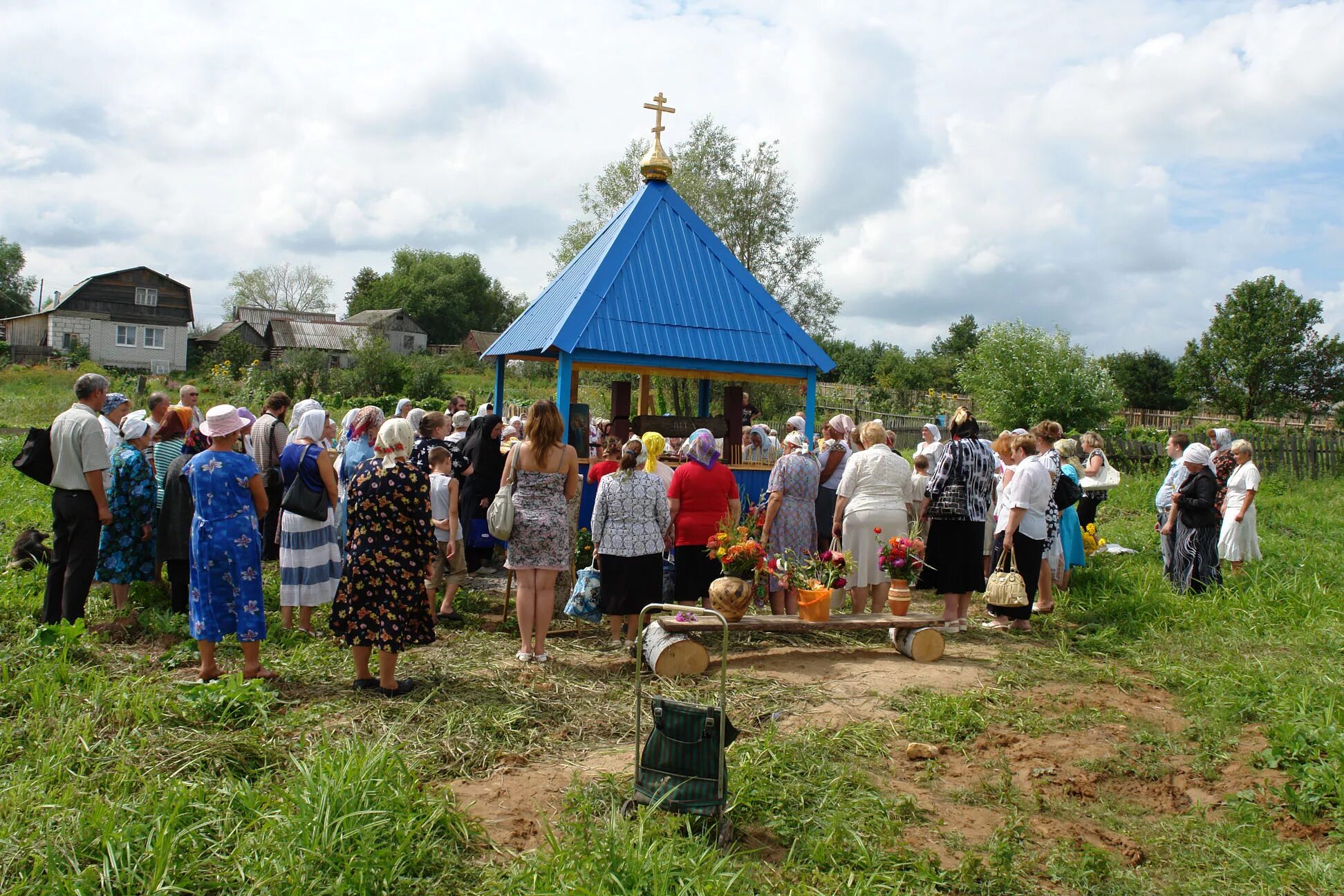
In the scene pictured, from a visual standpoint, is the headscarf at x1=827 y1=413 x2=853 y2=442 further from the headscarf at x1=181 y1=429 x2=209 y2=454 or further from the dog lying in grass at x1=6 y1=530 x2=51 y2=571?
the dog lying in grass at x1=6 y1=530 x2=51 y2=571

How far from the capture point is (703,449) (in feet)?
23.3

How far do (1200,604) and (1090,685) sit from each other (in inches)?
97.4

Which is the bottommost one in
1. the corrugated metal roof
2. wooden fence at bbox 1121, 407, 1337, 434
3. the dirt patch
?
the dirt patch

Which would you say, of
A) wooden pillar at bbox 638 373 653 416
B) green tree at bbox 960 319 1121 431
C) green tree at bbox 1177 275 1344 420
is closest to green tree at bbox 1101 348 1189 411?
green tree at bbox 1177 275 1344 420

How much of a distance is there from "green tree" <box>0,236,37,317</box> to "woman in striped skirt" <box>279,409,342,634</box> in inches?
2995

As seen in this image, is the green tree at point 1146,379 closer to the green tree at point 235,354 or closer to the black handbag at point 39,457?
the green tree at point 235,354

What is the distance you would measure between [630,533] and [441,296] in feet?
237

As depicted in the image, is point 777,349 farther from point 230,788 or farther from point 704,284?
point 230,788

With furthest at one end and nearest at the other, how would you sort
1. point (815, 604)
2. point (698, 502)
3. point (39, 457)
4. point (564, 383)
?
point (564, 383) → point (698, 502) → point (815, 604) → point (39, 457)

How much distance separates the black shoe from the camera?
5426 mm

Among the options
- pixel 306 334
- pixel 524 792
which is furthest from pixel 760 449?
pixel 306 334

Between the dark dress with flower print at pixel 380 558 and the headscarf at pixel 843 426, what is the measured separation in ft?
14.1

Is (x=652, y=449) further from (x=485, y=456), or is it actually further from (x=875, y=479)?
(x=485, y=456)

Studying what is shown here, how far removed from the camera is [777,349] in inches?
380
